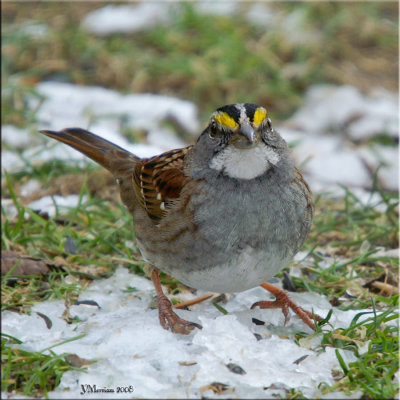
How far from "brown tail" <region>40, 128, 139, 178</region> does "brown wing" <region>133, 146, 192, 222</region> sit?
1.11 feet

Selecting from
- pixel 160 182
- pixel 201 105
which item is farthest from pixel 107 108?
pixel 160 182

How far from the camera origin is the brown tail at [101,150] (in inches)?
171

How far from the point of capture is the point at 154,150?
538 cm

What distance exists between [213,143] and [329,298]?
118cm

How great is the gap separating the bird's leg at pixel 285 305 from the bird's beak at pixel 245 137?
39.3 inches

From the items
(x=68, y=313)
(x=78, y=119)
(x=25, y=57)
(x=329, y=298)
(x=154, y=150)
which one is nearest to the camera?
(x=68, y=313)

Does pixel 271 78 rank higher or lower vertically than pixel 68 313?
higher

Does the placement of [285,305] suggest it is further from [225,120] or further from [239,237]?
[225,120]

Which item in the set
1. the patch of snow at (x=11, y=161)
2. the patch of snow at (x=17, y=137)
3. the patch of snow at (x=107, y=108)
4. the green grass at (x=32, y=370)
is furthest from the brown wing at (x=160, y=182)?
the patch of snow at (x=107, y=108)

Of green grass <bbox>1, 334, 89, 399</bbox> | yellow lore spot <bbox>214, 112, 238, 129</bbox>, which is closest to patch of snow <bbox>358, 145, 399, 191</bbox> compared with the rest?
yellow lore spot <bbox>214, 112, 238, 129</bbox>

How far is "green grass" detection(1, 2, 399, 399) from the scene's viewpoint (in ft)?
11.0

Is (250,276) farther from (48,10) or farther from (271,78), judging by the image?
(48,10)

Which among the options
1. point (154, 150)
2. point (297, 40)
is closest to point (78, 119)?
point (154, 150)

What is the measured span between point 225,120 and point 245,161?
0.71 ft
